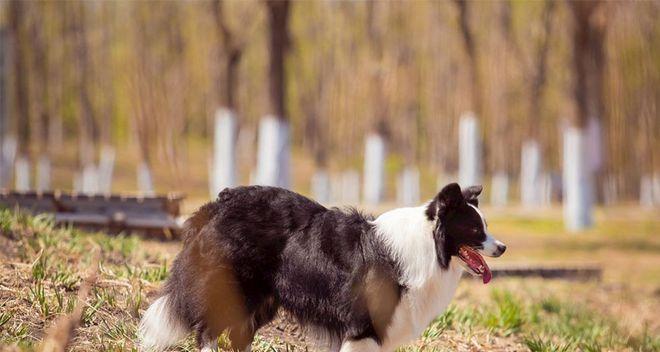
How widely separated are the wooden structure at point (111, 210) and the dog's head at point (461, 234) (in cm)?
801

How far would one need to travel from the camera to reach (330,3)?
45.0 metres

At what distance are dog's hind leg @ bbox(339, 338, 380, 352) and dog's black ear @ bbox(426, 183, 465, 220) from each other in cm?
88

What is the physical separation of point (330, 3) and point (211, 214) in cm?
3940

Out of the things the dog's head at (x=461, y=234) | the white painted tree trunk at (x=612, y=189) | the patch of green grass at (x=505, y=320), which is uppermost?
the dog's head at (x=461, y=234)

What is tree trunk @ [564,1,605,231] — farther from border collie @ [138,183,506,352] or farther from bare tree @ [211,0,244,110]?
border collie @ [138,183,506,352]

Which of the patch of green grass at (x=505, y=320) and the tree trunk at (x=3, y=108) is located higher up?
the tree trunk at (x=3, y=108)

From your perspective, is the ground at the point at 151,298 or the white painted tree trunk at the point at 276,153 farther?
the white painted tree trunk at the point at 276,153

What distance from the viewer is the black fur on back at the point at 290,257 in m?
6.12

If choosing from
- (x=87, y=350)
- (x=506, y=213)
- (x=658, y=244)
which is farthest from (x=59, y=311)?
(x=506, y=213)

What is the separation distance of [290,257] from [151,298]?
194 cm

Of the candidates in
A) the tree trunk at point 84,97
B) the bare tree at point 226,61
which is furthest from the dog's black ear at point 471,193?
the tree trunk at point 84,97

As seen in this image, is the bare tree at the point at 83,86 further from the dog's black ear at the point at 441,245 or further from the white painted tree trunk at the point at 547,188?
the dog's black ear at the point at 441,245

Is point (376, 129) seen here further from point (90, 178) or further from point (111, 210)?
point (111, 210)

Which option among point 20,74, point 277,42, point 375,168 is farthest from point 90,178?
point 277,42
